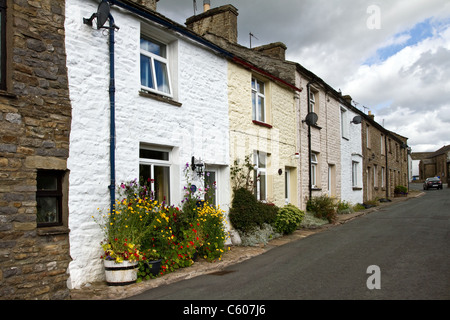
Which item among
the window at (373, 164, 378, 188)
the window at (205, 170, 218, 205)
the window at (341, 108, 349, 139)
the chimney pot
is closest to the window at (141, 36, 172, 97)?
the window at (205, 170, 218, 205)

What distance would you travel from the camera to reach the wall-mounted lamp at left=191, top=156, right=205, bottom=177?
9172 millimetres

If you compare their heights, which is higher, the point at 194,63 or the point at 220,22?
the point at 220,22

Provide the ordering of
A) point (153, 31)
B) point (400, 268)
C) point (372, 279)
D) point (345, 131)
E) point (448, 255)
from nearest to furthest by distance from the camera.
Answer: point (372, 279) < point (400, 268) < point (448, 255) < point (153, 31) < point (345, 131)

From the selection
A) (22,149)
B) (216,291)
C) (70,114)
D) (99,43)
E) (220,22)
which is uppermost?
(220,22)

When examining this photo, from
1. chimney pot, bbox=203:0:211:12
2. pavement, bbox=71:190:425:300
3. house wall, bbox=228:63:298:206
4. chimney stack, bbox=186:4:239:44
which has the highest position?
chimney pot, bbox=203:0:211:12

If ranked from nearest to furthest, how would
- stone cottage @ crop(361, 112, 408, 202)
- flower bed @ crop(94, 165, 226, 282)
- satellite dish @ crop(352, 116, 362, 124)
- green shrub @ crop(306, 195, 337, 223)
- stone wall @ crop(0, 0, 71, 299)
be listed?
stone wall @ crop(0, 0, 71, 299), flower bed @ crop(94, 165, 226, 282), green shrub @ crop(306, 195, 337, 223), satellite dish @ crop(352, 116, 362, 124), stone cottage @ crop(361, 112, 408, 202)

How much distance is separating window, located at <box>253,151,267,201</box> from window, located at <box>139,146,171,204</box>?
3981 millimetres

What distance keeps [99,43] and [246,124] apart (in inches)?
219

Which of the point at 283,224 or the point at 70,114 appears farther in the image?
the point at 283,224

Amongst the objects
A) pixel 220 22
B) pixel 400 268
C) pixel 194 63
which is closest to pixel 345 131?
pixel 220 22

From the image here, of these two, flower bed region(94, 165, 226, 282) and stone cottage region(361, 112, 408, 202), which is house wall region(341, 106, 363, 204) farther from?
flower bed region(94, 165, 226, 282)

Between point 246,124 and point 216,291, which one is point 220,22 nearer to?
point 246,124

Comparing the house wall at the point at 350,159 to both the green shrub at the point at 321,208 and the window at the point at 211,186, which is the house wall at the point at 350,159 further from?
the window at the point at 211,186

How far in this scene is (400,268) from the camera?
6844 millimetres
